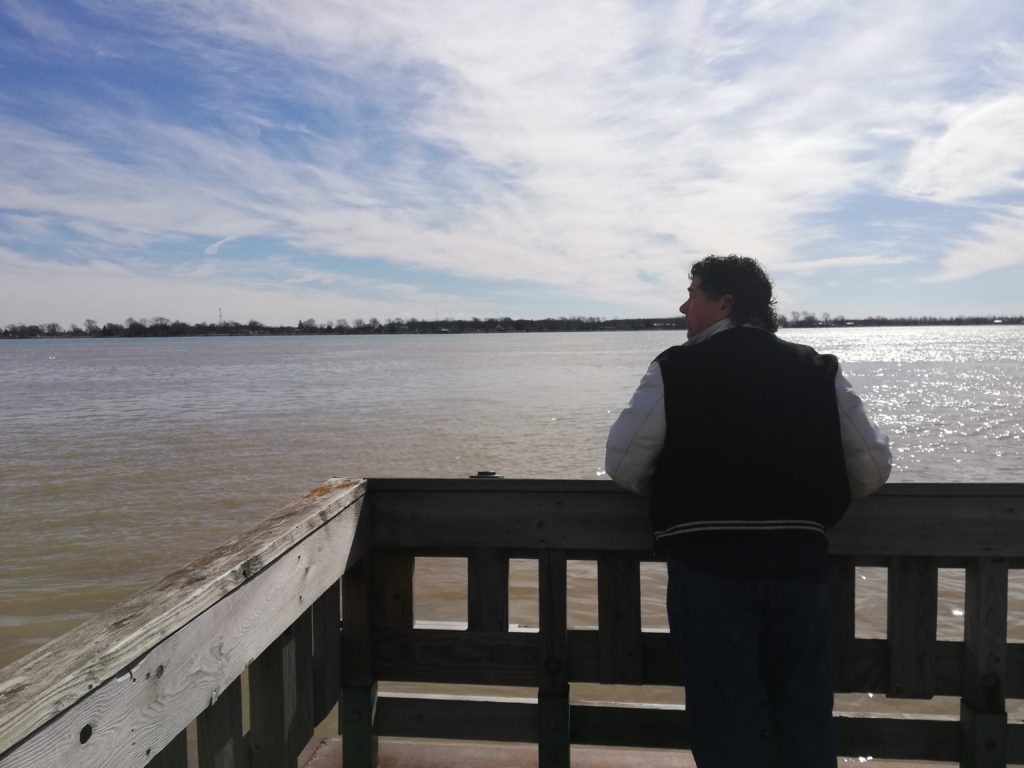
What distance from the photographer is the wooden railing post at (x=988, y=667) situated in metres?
2.83

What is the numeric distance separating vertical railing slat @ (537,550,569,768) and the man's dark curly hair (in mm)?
1095

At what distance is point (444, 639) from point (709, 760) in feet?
3.66

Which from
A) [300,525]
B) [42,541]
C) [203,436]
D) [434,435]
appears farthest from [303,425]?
[300,525]

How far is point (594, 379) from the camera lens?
143ft

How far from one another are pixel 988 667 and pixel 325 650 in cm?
226

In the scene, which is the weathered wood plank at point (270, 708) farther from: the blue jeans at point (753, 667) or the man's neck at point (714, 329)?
the man's neck at point (714, 329)

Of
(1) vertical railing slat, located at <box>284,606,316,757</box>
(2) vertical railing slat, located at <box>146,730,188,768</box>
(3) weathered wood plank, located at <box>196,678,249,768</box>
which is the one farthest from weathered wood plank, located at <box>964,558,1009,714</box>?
(2) vertical railing slat, located at <box>146,730,188,768</box>

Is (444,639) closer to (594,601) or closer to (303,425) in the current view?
(594,601)

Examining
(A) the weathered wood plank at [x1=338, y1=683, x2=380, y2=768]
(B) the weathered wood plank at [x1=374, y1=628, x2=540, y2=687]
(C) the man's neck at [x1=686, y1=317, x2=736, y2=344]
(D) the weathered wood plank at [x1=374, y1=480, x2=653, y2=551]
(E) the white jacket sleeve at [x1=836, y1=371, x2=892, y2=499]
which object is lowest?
(A) the weathered wood plank at [x1=338, y1=683, x2=380, y2=768]

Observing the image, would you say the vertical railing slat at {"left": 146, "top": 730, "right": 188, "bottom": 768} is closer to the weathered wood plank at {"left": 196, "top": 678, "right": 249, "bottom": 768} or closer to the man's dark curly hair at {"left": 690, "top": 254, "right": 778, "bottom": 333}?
the weathered wood plank at {"left": 196, "top": 678, "right": 249, "bottom": 768}

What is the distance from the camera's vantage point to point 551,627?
9.97 feet

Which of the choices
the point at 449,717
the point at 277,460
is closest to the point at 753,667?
the point at 449,717

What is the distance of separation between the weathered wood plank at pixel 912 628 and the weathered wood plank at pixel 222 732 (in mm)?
2159

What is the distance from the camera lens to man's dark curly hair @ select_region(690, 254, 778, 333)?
2482mm
